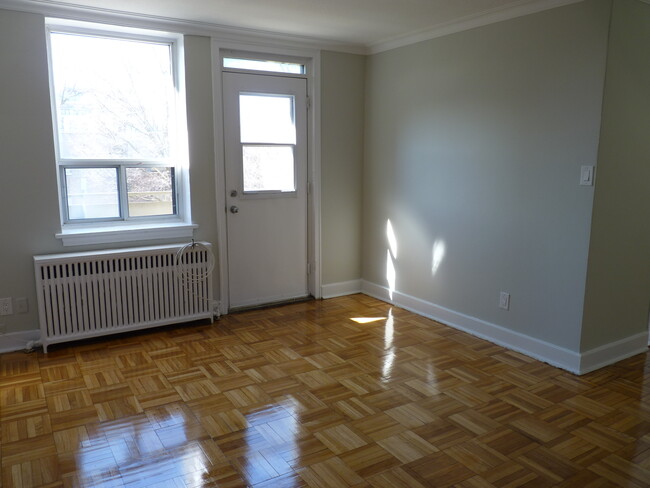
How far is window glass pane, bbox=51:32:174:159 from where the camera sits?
3604 millimetres

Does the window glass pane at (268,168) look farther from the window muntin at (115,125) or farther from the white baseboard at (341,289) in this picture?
the white baseboard at (341,289)

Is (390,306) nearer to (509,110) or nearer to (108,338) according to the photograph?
(509,110)

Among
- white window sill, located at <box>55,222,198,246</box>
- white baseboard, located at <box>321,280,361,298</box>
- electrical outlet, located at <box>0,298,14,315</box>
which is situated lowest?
white baseboard, located at <box>321,280,361,298</box>

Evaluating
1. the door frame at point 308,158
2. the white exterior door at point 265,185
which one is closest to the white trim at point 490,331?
the door frame at point 308,158

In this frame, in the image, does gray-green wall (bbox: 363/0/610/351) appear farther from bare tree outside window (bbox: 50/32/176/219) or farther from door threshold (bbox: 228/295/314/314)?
bare tree outside window (bbox: 50/32/176/219)

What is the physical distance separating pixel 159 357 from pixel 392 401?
1583 millimetres

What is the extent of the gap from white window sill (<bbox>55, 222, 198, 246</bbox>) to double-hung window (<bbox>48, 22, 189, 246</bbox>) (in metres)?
0.02

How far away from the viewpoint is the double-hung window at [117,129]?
3613 mm

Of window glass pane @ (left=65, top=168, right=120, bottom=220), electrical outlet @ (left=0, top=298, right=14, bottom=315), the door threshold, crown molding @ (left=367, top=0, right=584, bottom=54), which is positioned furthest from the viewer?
the door threshold

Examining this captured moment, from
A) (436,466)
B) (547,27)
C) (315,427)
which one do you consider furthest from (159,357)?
(547,27)

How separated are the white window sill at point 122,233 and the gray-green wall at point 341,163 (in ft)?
4.25

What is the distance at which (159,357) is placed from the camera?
11.1 feet

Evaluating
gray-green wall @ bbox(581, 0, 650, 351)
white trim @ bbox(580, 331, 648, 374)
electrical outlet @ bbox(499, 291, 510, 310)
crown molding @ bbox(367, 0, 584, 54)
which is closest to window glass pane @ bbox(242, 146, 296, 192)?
crown molding @ bbox(367, 0, 584, 54)

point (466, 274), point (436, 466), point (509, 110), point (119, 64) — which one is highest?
point (119, 64)
